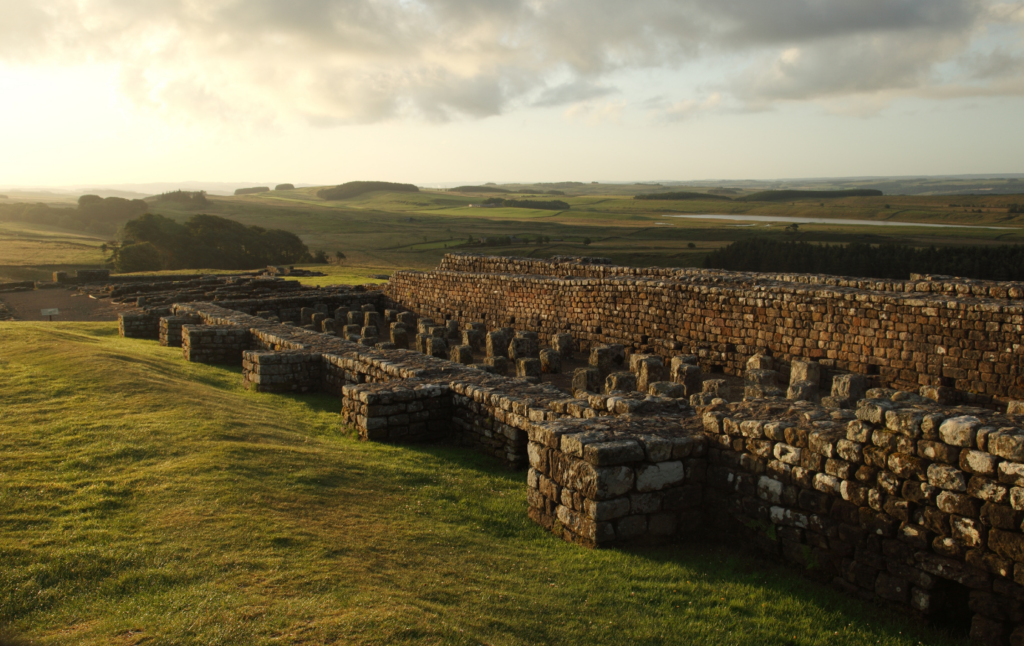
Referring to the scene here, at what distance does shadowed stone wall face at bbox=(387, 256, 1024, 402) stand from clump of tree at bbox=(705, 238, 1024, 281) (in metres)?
20.9

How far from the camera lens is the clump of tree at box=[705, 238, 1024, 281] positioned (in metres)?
34.6

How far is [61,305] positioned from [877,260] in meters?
43.7

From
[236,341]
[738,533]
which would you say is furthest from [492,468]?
[236,341]

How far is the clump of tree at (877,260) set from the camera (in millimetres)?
34594

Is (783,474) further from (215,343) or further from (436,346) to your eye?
(215,343)

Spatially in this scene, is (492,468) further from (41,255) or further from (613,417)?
(41,255)

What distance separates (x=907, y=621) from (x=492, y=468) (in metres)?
4.58

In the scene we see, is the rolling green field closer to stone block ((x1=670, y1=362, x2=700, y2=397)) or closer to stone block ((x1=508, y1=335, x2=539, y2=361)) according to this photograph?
stone block ((x1=508, y1=335, x2=539, y2=361))

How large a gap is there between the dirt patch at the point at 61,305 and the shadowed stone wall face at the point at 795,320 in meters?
15.9

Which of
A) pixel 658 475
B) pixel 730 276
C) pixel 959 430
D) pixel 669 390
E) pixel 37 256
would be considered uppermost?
pixel 730 276

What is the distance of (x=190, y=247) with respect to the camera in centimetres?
4934

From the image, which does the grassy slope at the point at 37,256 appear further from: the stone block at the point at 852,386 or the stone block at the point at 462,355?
the stone block at the point at 852,386

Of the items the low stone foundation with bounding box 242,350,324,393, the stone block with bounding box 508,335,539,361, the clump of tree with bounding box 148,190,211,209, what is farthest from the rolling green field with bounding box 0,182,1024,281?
the low stone foundation with bounding box 242,350,324,393

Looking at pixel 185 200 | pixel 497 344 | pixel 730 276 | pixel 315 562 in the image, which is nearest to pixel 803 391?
pixel 730 276
